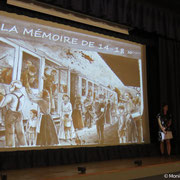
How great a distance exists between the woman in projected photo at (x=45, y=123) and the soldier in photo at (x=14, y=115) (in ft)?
0.74

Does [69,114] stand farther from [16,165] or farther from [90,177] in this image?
[90,177]

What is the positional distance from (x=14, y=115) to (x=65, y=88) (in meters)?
1.02

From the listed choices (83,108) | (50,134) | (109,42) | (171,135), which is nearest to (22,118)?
(50,134)

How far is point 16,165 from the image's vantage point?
364 cm

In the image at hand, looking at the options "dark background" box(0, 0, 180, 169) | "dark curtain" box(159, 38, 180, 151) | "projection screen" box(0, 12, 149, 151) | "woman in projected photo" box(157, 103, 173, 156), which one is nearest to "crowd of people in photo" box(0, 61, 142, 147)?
"projection screen" box(0, 12, 149, 151)

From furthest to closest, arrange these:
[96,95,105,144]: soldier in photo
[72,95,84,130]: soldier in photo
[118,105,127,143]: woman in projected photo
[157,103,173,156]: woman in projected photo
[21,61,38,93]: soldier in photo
Answer: [157,103,173,156]: woman in projected photo < [118,105,127,143]: woman in projected photo < [96,95,105,144]: soldier in photo < [72,95,84,130]: soldier in photo < [21,61,38,93]: soldier in photo

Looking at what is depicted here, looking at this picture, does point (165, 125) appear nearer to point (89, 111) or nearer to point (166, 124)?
point (166, 124)

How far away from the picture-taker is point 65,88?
4.24 m

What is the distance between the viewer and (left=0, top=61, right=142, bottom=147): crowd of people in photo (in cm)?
370

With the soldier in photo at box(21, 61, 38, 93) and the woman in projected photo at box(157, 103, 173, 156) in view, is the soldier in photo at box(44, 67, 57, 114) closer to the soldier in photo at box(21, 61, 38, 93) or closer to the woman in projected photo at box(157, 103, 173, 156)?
the soldier in photo at box(21, 61, 38, 93)

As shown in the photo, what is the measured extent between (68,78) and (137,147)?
2.20 meters

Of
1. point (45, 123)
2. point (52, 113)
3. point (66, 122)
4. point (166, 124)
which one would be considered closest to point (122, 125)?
point (166, 124)

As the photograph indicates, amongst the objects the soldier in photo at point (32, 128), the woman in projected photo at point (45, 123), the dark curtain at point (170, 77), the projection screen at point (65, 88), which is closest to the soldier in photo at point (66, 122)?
the projection screen at point (65, 88)

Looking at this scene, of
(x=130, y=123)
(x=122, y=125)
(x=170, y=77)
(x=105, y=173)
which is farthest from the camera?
(x=170, y=77)
